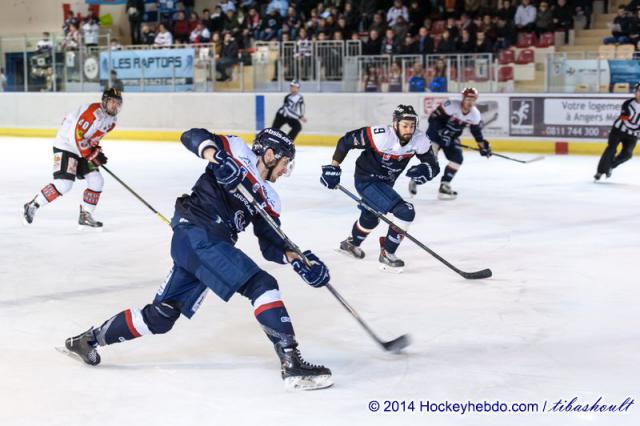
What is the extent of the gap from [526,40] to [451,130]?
6.71 m

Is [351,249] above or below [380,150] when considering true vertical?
below

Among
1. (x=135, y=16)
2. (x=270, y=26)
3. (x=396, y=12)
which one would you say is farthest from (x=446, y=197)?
(x=135, y=16)

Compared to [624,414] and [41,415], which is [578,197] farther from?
[41,415]

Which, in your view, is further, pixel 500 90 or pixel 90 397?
pixel 500 90

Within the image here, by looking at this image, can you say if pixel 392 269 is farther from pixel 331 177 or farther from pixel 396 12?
pixel 396 12

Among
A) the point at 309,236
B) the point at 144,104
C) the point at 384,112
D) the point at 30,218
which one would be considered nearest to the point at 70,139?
the point at 30,218

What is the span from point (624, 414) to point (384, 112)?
12289 millimetres

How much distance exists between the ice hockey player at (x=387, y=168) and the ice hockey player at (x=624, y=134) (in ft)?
16.4

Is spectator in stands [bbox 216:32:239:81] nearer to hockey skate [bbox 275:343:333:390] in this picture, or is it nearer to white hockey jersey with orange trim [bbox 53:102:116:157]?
white hockey jersey with orange trim [bbox 53:102:116:157]

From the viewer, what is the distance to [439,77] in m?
15.0

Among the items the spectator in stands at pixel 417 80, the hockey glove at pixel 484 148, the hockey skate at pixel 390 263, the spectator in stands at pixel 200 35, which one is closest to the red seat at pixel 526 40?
the spectator in stands at pixel 417 80

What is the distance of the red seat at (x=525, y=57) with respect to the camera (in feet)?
47.1

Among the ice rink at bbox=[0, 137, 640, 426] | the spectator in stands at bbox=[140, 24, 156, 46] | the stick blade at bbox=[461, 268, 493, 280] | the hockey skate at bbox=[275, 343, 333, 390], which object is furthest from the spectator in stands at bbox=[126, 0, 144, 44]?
the hockey skate at bbox=[275, 343, 333, 390]

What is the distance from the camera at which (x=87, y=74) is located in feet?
57.8
